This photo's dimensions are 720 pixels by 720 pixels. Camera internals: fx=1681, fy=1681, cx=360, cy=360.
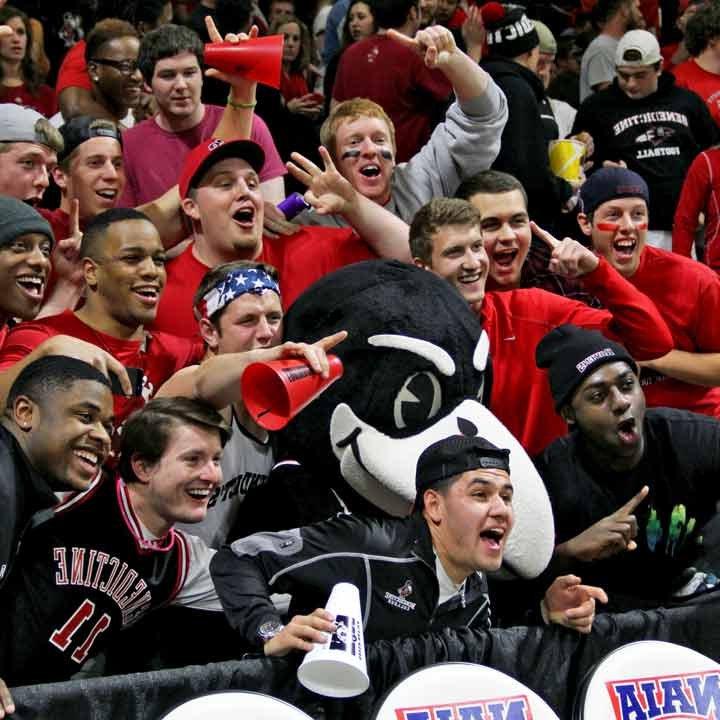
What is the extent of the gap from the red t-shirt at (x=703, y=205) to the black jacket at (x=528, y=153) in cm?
91

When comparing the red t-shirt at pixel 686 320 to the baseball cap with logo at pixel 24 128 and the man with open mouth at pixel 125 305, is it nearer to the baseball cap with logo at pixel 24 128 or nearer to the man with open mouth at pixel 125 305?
the man with open mouth at pixel 125 305

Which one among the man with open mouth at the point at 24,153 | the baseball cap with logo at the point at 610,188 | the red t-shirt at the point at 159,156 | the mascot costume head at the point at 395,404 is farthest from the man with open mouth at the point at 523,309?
the man with open mouth at the point at 24,153

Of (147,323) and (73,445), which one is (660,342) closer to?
(147,323)

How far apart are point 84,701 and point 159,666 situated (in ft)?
2.45

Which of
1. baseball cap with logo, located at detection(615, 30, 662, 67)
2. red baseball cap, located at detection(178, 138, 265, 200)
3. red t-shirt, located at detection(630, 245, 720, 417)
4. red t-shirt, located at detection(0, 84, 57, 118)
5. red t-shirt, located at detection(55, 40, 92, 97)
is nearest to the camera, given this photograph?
red baseball cap, located at detection(178, 138, 265, 200)

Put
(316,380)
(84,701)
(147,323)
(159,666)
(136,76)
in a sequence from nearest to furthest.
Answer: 1. (84,701)
2. (316,380)
3. (159,666)
4. (147,323)
5. (136,76)

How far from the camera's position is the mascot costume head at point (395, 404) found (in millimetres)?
4281

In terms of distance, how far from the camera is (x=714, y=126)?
789 cm

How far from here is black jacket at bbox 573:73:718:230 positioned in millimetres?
7664

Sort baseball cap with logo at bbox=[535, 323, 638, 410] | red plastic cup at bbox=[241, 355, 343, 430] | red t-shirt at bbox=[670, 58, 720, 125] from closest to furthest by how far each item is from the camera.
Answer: red plastic cup at bbox=[241, 355, 343, 430]
baseball cap with logo at bbox=[535, 323, 638, 410]
red t-shirt at bbox=[670, 58, 720, 125]

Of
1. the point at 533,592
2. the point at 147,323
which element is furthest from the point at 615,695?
the point at 147,323

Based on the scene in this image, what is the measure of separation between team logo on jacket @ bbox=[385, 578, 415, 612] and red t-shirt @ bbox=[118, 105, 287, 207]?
2.27m

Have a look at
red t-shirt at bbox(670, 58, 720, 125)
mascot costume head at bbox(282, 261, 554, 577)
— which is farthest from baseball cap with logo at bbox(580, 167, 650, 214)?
red t-shirt at bbox(670, 58, 720, 125)

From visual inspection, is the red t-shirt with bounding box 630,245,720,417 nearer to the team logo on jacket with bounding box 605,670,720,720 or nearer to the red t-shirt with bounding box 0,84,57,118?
the team logo on jacket with bounding box 605,670,720,720
